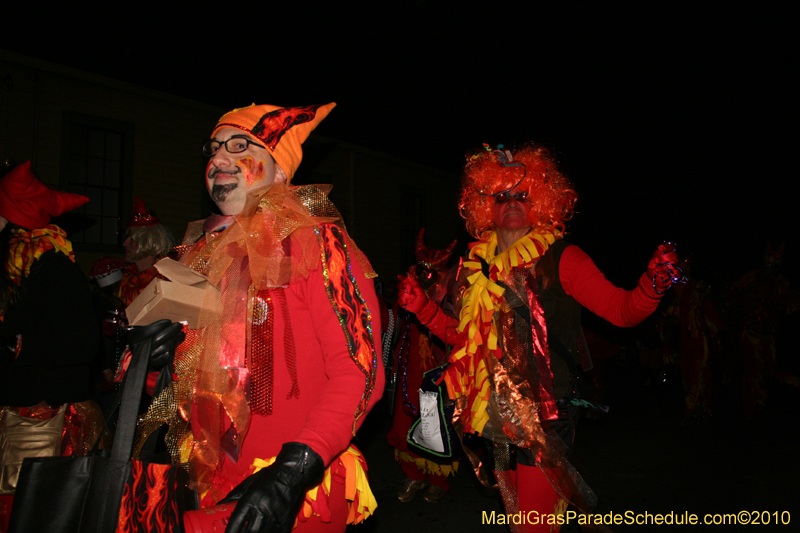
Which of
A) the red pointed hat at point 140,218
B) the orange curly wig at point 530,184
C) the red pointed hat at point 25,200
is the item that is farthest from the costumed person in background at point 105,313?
the orange curly wig at point 530,184

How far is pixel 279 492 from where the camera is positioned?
1.47m

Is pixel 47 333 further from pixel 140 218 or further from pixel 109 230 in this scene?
pixel 109 230

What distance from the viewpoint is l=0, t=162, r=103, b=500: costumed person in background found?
316cm

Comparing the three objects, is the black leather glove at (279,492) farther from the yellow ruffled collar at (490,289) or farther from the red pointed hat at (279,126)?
the yellow ruffled collar at (490,289)

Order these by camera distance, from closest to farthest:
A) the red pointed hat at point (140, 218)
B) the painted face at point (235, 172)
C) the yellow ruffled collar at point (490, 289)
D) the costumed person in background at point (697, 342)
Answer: the painted face at point (235, 172) → the yellow ruffled collar at point (490, 289) → the red pointed hat at point (140, 218) → the costumed person in background at point (697, 342)

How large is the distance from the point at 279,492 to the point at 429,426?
2384 millimetres

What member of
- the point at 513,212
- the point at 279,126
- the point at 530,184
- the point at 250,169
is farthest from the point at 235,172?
the point at 530,184

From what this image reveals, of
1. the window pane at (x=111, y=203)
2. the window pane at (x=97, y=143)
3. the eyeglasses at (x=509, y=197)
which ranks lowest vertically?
the eyeglasses at (x=509, y=197)

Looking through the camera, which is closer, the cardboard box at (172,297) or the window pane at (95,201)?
the cardboard box at (172,297)

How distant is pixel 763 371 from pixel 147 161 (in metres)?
11.1

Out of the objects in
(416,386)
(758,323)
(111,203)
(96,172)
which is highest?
(96,172)

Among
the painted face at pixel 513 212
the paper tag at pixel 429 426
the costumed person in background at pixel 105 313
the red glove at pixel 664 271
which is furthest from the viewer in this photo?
the costumed person in background at pixel 105 313

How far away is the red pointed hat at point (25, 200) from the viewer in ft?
11.2

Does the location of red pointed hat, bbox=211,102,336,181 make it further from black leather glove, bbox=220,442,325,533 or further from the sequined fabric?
black leather glove, bbox=220,442,325,533
